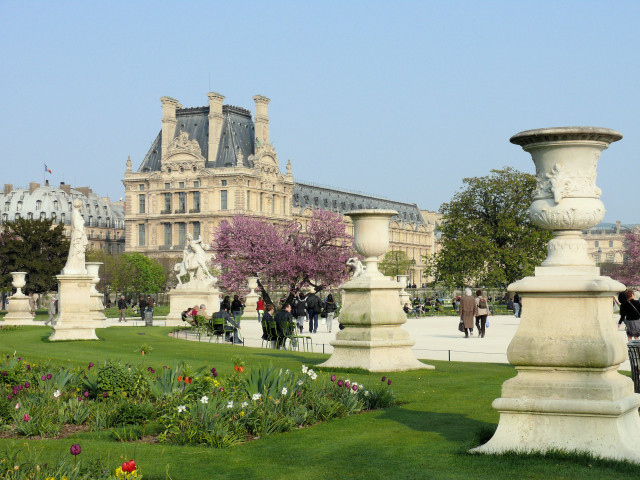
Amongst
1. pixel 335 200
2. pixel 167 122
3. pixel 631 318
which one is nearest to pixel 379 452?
pixel 631 318

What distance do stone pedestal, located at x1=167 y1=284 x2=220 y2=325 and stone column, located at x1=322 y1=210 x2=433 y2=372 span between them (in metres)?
19.3

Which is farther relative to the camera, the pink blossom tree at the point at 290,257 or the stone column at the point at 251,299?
the pink blossom tree at the point at 290,257

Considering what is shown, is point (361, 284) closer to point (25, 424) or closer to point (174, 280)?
→ point (25, 424)

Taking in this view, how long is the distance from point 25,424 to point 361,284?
6587 millimetres

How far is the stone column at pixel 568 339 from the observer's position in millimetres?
6852

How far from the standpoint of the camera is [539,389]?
7031mm

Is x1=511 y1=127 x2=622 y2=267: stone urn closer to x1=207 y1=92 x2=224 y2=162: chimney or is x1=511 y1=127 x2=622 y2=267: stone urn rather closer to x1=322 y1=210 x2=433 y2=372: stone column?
x1=322 y1=210 x2=433 y2=372: stone column

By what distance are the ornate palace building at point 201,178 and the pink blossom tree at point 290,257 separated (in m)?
47.7

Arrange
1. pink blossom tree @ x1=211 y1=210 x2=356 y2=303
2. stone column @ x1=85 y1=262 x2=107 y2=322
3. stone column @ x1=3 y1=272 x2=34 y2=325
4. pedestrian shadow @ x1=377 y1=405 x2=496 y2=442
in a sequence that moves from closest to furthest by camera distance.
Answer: pedestrian shadow @ x1=377 y1=405 x2=496 y2=442 < stone column @ x1=85 y1=262 x2=107 y2=322 < stone column @ x1=3 y1=272 x2=34 y2=325 < pink blossom tree @ x1=211 y1=210 x2=356 y2=303

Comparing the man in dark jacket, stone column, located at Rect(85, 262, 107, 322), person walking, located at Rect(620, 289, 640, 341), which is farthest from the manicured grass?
stone column, located at Rect(85, 262, 107, 322)

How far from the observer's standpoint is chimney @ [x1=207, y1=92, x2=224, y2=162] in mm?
106125

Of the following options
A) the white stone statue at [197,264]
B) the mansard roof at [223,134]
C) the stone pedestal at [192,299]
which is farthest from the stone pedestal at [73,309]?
the mansard roof at [223,134]

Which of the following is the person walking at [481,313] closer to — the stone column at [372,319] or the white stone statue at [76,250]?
the white stone statue at [76,250]

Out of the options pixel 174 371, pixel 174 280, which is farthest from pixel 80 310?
pixel 174 280
